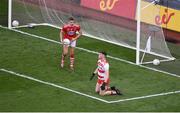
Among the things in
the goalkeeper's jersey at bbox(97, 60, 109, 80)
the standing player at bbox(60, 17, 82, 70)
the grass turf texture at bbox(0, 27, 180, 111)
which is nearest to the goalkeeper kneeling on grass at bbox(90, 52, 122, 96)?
the goalkeeper's jersey at bbox(97, 60, 109, 80)

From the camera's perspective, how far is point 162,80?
77.0 feet

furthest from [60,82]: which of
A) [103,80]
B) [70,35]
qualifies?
[70,35]

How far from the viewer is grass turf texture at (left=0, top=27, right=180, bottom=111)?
2056 centimetres

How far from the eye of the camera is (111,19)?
2714 centimetres

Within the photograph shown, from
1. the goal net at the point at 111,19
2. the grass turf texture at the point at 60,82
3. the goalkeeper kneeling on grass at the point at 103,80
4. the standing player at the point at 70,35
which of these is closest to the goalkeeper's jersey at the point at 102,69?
the goalkeeper kneeling on grass at the point at 103,80

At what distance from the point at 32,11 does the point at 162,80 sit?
7946 mm

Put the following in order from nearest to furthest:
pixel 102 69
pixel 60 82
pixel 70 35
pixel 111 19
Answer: pixel 102 69 → pixel 60 82 → pixel 70 35 → pixel 111 19

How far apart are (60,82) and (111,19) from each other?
521cm

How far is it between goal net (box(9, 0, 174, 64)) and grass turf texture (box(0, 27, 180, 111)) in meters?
0.66

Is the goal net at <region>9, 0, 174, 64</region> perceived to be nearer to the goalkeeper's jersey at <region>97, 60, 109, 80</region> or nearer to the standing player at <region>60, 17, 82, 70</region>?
the standing player at <region>60, 17, 82, 70</region>

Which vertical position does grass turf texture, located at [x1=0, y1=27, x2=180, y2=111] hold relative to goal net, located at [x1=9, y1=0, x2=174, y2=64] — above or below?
below

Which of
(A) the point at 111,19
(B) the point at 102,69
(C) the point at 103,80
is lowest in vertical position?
(C) the point at 103,80

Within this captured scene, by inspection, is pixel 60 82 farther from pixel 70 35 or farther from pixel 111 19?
pixel 111 19

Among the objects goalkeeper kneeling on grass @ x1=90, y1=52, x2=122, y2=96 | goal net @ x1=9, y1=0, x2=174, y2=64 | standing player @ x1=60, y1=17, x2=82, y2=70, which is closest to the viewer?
goalkeeper kneeling on grass @ x1=90, y1=52, x2=122, y2=96
